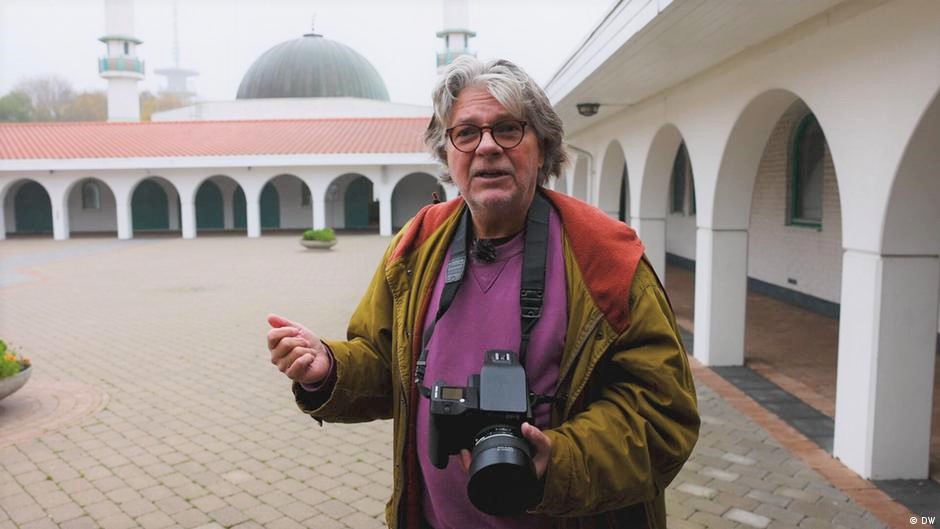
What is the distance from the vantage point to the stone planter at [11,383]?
6.21m

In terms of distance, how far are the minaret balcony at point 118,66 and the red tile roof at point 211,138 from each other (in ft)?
25.2

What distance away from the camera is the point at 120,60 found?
128 ft

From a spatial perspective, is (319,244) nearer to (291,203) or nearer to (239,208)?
(291,203)

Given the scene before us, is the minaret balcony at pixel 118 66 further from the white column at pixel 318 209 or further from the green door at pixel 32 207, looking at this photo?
the white column at pixel 318 209

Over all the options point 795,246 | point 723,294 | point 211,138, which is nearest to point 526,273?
point 723,294

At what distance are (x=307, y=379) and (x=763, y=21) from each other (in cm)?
487

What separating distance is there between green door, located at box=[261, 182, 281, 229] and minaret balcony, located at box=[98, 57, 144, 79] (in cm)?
1309

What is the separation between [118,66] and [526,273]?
43.1m

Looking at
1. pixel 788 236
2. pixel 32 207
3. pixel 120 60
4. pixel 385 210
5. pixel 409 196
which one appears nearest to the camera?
pixel 788 236

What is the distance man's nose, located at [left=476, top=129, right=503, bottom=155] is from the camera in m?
1.88

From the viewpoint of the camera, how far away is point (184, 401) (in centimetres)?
669

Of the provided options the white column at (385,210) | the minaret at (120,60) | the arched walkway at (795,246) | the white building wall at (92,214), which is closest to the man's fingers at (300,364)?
the arched walkway at (795,246)

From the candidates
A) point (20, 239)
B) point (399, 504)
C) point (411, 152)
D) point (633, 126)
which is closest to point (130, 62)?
point (20, 239)

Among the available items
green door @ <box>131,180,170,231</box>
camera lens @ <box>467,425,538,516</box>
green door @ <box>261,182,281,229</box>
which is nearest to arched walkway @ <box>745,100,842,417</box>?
camera lens @ <box>467,425,538,516</box>
